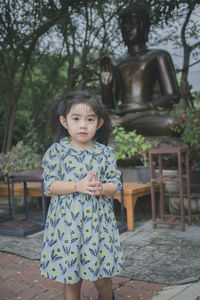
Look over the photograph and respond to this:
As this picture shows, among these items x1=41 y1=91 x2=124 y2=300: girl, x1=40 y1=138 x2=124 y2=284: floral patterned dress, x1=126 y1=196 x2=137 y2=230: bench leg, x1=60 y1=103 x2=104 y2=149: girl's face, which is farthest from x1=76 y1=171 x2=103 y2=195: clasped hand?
x1=126 y1=196 x2=137 y2=230: bench leg

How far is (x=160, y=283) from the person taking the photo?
7.95ft

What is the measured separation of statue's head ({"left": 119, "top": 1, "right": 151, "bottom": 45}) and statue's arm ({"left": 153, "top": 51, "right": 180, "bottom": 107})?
0.58 m

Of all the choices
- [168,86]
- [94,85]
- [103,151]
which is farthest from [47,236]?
[94,85]

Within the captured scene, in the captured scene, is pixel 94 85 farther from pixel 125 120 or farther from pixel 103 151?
pixel 103 151

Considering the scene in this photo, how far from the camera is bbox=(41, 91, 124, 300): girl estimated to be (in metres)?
1.69

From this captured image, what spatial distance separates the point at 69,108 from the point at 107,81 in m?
4.67

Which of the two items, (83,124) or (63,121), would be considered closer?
(83,124)

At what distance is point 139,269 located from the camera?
8.88 feet

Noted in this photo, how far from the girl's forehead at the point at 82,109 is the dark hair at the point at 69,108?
1 centimetres

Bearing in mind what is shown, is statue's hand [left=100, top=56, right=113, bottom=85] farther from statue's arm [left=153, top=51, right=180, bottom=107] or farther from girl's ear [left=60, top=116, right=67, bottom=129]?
girl's ear [left=60, top=116, right=67, bottom=129]

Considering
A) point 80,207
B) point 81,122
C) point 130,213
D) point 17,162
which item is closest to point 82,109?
point 81,122

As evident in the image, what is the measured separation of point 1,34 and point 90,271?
5.72 metres

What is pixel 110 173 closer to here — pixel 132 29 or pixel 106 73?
pixel 106 73

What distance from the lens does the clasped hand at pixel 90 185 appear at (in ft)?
5.39
